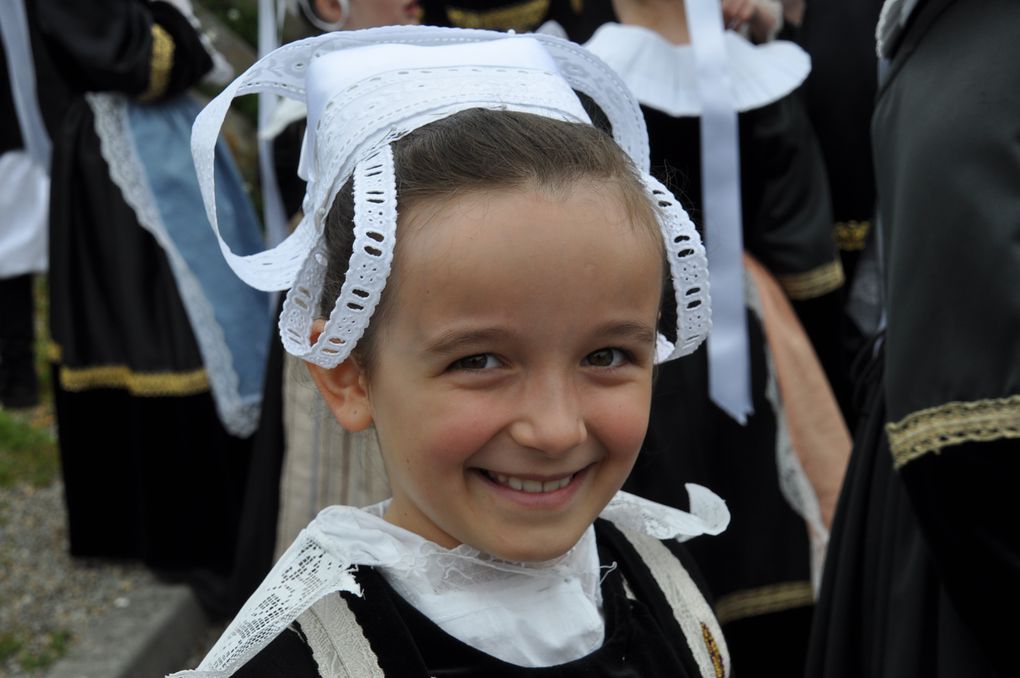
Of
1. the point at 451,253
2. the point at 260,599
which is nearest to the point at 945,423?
the point at 451,253

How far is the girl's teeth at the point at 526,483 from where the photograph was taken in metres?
1.20

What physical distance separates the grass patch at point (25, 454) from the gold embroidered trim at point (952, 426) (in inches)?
154

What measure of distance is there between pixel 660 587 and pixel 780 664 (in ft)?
5.23

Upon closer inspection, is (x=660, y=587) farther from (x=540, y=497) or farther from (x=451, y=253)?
(x=451, y=253)

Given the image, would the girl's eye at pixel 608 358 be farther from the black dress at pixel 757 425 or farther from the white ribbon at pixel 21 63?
the white ribbon at pixel 21 63

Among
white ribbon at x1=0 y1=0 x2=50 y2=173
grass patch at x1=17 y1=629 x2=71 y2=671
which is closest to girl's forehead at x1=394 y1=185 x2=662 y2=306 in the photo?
grass patch at x1=17 y1=629 x2=71 y2=671

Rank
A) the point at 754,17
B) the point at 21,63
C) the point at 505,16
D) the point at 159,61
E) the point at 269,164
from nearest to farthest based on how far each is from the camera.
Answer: the point at 754,17 → the point at 269,164 → the point at 159,61 → the point at 21,63 → the point at 505,16

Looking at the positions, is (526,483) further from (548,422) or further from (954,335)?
(954,335)

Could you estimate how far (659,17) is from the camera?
2.80 m

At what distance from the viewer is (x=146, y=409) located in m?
3.61

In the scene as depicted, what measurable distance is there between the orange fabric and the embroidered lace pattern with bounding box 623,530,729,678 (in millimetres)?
1345

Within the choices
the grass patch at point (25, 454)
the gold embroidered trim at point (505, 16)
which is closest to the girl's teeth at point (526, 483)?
the gold embroidered trim at point (505, 16)

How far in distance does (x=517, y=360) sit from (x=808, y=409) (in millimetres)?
1782

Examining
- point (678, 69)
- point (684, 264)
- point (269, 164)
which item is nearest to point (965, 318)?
point (684, 264)
